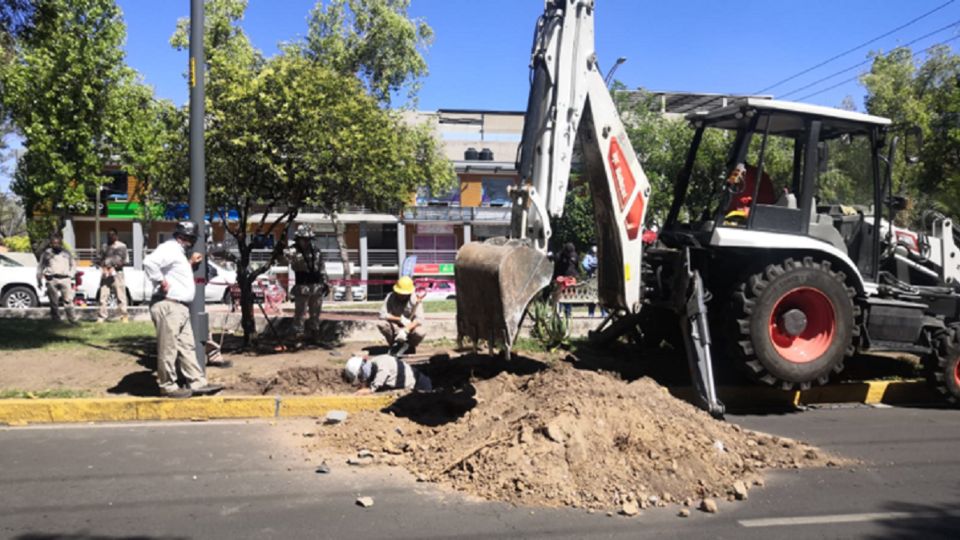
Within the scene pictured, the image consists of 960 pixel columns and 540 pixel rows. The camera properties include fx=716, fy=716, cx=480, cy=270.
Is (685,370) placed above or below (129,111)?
below

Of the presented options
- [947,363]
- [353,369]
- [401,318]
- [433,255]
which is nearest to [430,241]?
[433,255]

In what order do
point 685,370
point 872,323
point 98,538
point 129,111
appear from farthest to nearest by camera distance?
point 129,111, point 685,370, point 872,323, point 98,538

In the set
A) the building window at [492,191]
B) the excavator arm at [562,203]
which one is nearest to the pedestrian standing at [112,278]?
the excavator arm at [562,203]

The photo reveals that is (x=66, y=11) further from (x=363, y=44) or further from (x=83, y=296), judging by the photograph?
(x=363, y=44)

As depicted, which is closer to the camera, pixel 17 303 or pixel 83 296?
pixel 17 303

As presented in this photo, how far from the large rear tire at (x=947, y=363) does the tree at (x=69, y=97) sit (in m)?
21.0

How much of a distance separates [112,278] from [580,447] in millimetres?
12262

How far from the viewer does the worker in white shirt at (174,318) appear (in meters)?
7.31

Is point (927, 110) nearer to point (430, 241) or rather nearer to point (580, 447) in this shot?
point (580, 447)

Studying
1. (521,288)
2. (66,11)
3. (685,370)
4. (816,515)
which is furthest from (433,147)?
(816,515)

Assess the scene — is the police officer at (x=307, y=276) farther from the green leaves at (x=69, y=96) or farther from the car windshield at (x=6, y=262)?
the green leaves at (x=69, y=96)

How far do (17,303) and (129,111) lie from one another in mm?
7361

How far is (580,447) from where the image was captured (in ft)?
17.1

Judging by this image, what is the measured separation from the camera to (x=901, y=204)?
313 inches
